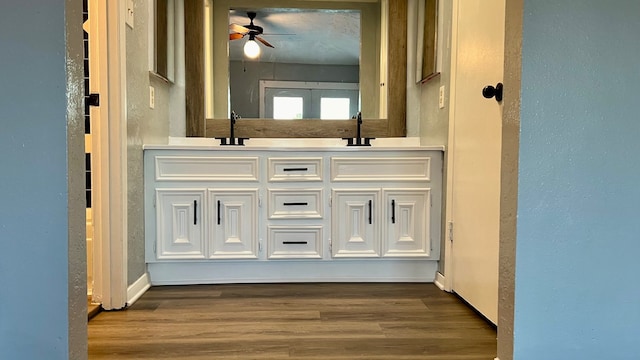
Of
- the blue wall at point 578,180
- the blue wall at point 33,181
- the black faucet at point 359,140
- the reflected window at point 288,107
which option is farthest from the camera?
the reflected window at point 288,107

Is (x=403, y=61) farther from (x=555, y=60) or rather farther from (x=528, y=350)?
(x=528, y=350)

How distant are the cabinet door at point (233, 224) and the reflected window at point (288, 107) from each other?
0.81 m

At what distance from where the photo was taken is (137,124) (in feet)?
7.14

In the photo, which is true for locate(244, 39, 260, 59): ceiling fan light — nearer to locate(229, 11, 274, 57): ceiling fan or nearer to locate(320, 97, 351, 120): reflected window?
locate(229, 11, 274, 57): ceiling fan

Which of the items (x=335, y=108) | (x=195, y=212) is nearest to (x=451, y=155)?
(x=335, y=108)

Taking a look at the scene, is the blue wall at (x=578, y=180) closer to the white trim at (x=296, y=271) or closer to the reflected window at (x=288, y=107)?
the white trim at (x=296, y=271)

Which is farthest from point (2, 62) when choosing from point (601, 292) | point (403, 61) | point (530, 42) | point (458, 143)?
point (403, 61)

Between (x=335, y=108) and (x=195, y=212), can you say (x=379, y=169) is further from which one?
(x=195, y=212)

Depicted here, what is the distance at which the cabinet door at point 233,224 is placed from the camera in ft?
7.89

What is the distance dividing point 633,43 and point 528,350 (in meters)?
0.93

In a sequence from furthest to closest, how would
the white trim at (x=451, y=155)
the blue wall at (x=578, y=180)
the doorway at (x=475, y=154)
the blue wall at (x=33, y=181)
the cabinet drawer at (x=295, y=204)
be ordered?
1. the cabinet drawer at (x=295, y=204)
2. the white trim at (x=451, y=155)
3. the doorway at (x=475, y=154)
4. the blue wall at (x=578, y=180)
5. the blue wall at (x=33, y=181)

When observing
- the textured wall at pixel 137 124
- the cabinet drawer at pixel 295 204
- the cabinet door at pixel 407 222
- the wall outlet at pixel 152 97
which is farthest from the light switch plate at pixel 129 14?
the cabinet door at pixel 407 222

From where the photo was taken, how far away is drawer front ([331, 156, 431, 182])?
245 cm

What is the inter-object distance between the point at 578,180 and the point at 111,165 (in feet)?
6.17
